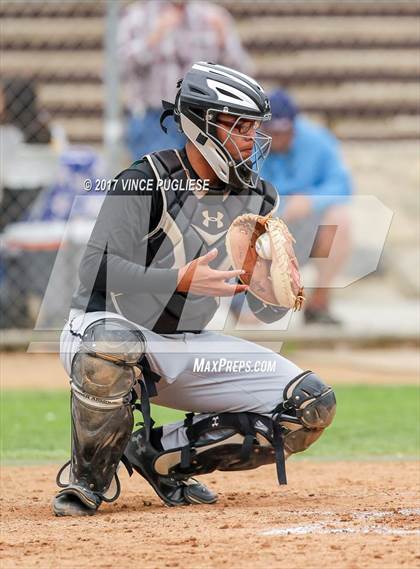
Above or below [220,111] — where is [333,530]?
below

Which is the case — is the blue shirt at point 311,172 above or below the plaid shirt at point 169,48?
below

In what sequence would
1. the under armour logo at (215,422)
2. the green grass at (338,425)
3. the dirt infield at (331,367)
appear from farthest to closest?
1. the dirt infield at (331,367)
2. the green grass at (338,425)
3. the under armour logo at (215,422)

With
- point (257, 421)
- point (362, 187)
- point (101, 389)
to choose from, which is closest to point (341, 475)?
point (257, 421)

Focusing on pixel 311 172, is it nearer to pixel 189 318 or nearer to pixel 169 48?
pixel 169 48

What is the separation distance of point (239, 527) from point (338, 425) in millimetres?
3415

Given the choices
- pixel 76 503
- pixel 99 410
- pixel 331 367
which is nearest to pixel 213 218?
pixel 99 410

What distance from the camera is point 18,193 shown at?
10250 millimetres

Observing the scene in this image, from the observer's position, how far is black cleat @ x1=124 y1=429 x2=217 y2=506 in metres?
5.12

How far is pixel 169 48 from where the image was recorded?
1052 cm

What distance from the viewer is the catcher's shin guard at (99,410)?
4.65 metres

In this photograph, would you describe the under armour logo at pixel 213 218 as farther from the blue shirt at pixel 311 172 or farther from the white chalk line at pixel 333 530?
the blue shirt at pixel 311 172

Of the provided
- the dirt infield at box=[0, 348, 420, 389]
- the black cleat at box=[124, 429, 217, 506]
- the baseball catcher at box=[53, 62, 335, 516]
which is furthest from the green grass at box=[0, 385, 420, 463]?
the baseball catcher at box=[53, 62, 335, 516]

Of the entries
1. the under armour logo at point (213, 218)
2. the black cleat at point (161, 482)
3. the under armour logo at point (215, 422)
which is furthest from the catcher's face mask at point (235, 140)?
Result: the black cleat at point (161, 482)

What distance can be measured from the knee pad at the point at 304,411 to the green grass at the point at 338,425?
1655mm
